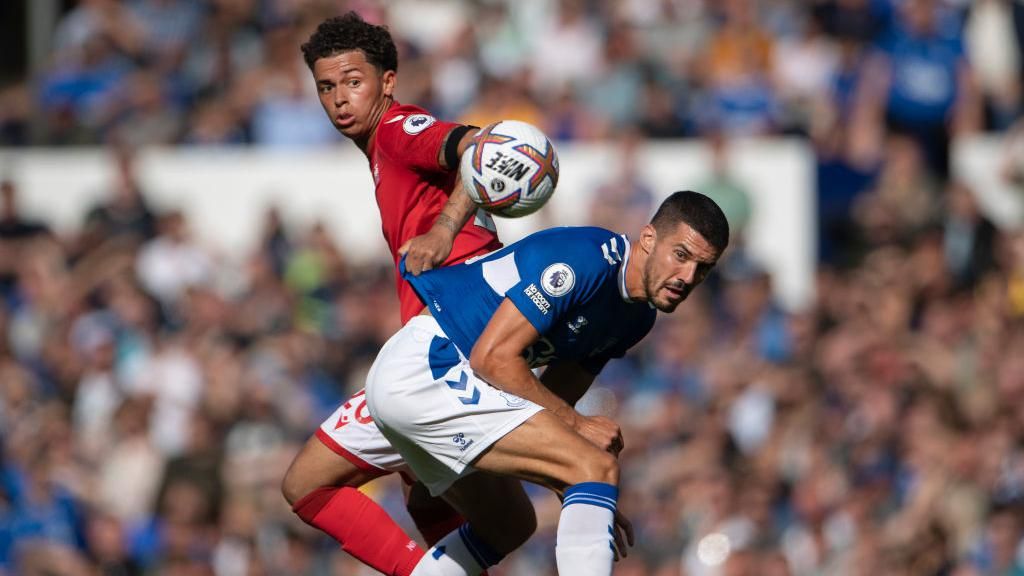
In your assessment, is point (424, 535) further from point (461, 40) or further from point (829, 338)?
point (461, 40)

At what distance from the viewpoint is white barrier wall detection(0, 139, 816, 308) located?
14555 mm

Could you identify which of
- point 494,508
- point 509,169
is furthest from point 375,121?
point 494,508

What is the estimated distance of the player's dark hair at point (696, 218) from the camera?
703 cm

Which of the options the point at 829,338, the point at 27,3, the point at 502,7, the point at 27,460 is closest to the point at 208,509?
the point at 27,460

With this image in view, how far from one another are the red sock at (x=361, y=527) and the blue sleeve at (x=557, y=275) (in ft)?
4.75

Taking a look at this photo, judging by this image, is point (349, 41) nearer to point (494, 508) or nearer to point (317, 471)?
point (317, 471)

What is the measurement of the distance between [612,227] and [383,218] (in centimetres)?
634

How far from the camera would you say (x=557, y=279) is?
272 inches

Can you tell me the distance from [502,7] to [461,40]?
181 centimetres

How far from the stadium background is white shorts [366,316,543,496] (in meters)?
3.99

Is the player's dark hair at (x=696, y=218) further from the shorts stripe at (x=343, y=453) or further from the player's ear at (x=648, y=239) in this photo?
the shorts stripe at (x=343, y=453)

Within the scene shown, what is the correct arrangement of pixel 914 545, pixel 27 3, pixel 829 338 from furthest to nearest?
pixel 27 3 < pixel 829 338 < pixel 914 545

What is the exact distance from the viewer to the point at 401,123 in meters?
7.65

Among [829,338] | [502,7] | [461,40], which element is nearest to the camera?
[829,338]
